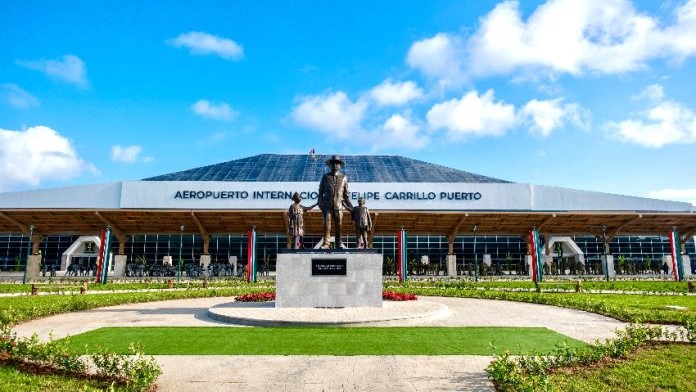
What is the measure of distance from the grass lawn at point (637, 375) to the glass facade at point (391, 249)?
152 feet

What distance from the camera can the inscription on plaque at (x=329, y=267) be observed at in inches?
648

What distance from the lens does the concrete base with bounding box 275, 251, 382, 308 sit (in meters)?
16.3

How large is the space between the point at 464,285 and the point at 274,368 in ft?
77.2

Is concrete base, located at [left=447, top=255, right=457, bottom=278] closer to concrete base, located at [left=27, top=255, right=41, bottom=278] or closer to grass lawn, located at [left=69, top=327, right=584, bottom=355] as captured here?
grass lawn, located at [left=69, top=327, right=584, bottom=355]

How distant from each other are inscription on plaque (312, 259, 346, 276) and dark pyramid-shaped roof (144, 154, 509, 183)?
112 feet

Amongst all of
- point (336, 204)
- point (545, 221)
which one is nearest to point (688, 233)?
point (545, 221)

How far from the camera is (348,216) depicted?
1876 inches

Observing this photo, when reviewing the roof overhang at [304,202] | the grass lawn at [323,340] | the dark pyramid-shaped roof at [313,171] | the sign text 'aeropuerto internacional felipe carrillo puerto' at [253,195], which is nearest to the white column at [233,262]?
the roof overhang at [304,202]

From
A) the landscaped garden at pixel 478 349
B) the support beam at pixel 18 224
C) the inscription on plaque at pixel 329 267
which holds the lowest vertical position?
the landscaped garden at pixel 478 349

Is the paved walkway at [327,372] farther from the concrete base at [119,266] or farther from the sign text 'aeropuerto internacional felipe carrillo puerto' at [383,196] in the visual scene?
the concrete base at [119,266]

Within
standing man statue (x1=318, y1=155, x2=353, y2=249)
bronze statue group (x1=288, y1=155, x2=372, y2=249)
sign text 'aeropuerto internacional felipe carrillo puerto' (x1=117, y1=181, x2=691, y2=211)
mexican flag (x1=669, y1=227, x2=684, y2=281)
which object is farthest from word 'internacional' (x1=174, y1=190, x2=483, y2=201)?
standing man statue (x1=318, y1=155, x2=353, y2=249)

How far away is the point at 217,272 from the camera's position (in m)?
49.1

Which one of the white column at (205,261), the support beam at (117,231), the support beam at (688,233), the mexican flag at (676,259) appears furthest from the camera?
the support beam at (688,233)

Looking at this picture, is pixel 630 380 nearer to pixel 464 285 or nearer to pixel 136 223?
pixel 464 285
